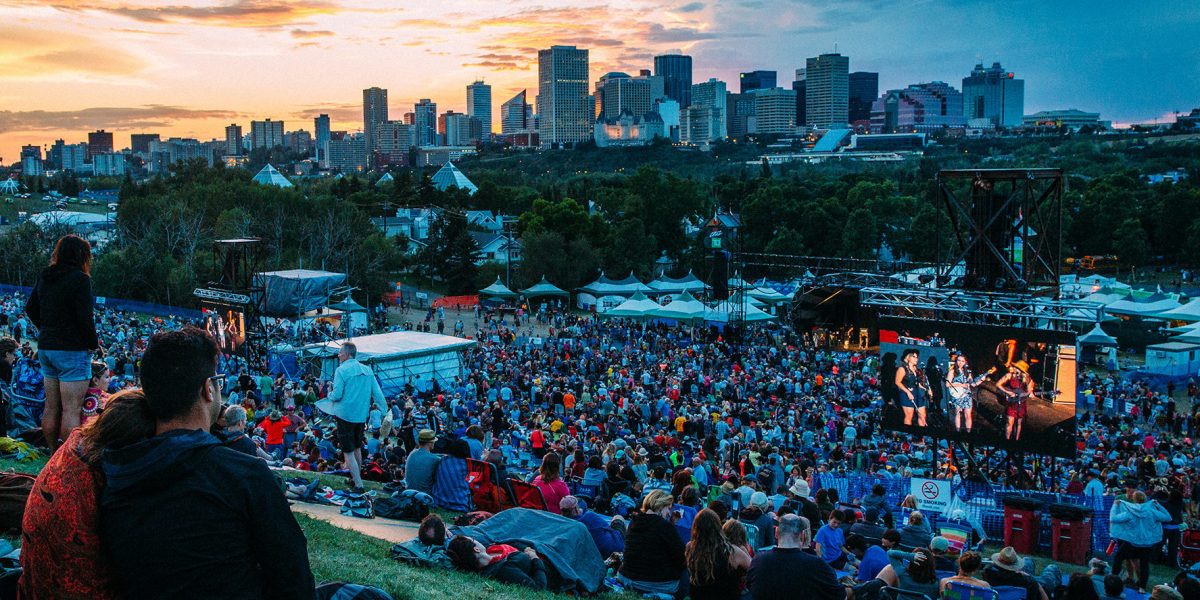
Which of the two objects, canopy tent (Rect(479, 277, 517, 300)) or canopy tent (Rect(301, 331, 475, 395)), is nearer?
canopy tent (Rect(301, 331, 475, 395))

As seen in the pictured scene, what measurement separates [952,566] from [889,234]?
47754mm

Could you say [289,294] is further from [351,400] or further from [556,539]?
[556,539]

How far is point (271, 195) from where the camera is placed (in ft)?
175

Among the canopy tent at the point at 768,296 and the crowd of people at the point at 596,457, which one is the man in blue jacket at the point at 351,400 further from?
the canopy tent at the point at 768,296

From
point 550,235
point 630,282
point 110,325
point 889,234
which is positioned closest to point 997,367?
point 110,325

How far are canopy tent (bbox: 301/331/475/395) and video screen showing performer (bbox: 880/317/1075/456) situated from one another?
10.5 m

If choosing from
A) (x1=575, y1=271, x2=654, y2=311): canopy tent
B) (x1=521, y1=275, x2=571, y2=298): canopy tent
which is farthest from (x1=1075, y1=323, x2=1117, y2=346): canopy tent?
(x1=521, y1=275, x2=571, y2=298): canopy tent

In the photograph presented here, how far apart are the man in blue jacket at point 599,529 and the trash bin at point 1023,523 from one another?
5.61 meters

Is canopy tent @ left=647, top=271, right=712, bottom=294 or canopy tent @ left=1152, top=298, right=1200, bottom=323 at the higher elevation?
canopy tent @ left=1152, top=298, right=1200, bottom=323

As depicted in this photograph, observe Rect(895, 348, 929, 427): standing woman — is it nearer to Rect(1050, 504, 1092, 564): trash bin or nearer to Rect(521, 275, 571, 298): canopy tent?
Rect(1050, 504, 1092, 564): trash bin

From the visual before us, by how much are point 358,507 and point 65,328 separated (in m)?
2.66

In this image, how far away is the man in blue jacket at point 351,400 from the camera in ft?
24.9

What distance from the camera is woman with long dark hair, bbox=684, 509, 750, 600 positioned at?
4.96 metres

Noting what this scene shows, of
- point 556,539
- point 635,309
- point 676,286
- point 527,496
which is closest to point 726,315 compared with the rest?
point 635,309
